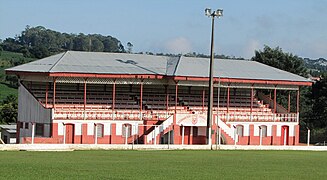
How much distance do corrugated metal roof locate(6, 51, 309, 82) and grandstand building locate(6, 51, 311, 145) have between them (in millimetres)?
83

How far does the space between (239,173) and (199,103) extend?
147 feet

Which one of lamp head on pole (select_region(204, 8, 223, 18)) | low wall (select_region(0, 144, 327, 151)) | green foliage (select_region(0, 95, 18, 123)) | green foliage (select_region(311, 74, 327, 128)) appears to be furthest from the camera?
green foliage (select_region(311, 74, 327, 128))

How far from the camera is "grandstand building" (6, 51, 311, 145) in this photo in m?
63.7

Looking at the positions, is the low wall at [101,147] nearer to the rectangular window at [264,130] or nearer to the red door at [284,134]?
the rectangular window at [264,130]

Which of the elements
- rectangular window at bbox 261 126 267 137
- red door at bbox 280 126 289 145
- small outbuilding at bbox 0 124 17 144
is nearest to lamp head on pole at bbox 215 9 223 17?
rectangular window at bbox 261 126 267 137

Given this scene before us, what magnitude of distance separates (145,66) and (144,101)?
10.1ft

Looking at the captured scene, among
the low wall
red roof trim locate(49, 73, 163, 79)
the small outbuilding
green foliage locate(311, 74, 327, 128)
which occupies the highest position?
red roof trim locate(49, 73, 163, 79)

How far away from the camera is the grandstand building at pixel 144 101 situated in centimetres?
6372

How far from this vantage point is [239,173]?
27.3 metres

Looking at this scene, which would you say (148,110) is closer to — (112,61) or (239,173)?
(112,61)

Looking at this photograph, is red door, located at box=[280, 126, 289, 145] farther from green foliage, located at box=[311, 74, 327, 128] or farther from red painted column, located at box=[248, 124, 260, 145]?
green foliage, located at box=[311, 74, 327, 128]

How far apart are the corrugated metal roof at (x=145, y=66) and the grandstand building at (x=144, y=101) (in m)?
0.08

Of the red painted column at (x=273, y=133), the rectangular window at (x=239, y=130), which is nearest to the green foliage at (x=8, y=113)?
the rectangular window at (x=239, y=130)

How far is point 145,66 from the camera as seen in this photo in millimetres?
69875
